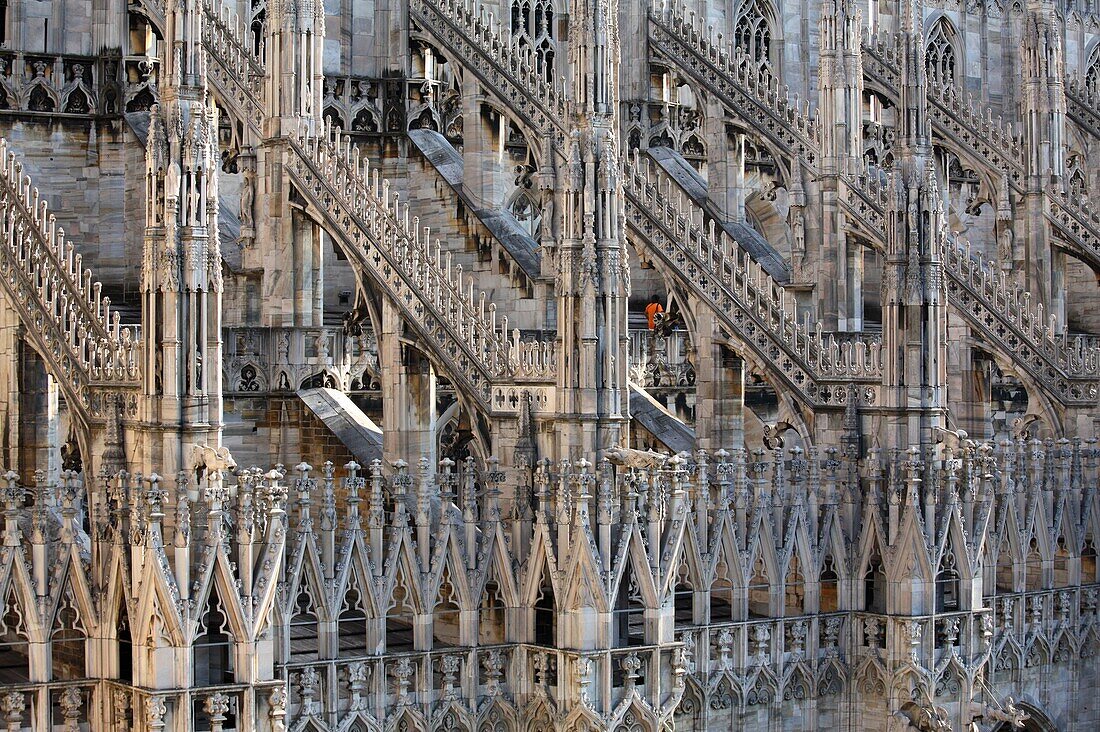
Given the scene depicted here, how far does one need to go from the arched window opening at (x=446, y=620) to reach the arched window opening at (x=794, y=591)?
5.04 m

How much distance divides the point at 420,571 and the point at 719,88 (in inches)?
598

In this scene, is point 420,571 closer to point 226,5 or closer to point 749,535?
point 749,535

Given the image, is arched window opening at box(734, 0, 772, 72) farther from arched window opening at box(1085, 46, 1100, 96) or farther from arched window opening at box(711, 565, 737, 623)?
arched window opening at box(711, 565, 737, 623)

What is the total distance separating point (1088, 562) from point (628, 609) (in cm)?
966

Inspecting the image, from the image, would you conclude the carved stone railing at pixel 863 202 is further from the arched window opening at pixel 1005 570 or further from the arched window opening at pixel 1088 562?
the arched window opening at pixel 1005 570

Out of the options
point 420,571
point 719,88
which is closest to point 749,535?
point 420,571

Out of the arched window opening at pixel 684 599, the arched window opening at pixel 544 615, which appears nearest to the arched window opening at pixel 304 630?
the arched window opening at pixel 544 615

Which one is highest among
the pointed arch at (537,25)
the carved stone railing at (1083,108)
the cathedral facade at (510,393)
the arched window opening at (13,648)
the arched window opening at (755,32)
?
the arched window opening at (755,32)

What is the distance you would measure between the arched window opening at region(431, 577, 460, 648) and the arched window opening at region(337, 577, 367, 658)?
33.4 inches

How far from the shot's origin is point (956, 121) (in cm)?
4228

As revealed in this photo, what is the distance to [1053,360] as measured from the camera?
121 ft

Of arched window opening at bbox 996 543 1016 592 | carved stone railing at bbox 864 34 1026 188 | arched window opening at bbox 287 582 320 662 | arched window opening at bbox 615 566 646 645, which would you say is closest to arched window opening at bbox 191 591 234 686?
arched window opening at bbox 287 582 320 662

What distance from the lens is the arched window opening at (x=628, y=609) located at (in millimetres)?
26984

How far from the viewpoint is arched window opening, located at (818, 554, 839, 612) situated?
3073 cm
